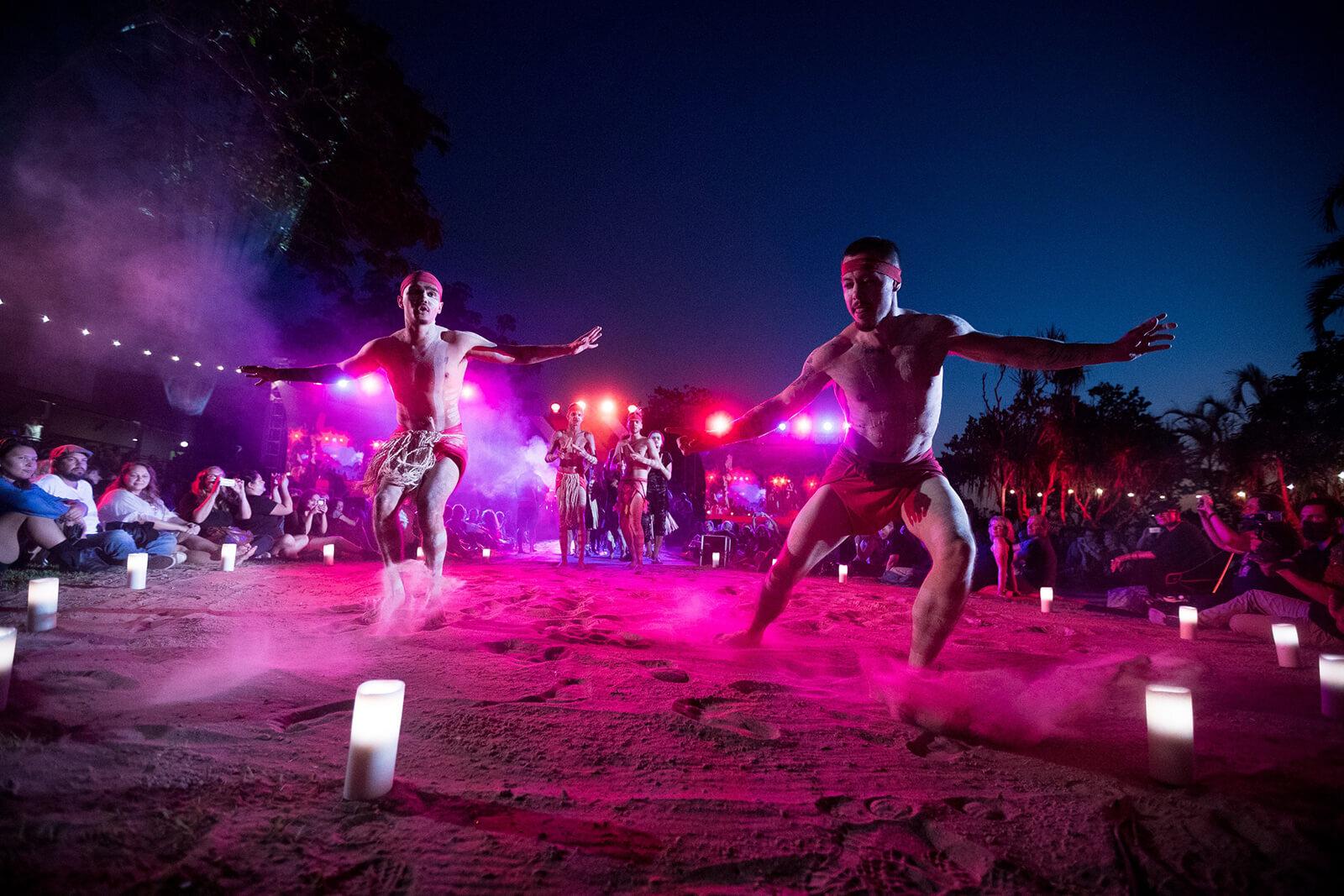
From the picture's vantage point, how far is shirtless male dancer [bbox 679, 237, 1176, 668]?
8.71 feet

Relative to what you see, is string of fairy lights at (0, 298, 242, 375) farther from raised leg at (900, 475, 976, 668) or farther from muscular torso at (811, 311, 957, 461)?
raised leg at (900, 475, 976, 668)

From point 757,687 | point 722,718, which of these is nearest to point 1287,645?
point 757,687

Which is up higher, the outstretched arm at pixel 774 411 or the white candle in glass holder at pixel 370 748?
the outstretched arm at pixel 774 411

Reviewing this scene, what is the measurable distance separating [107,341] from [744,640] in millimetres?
17264

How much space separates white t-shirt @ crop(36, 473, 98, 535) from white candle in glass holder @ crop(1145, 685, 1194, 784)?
30.0 feet

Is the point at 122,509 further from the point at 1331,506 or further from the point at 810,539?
the point at 1331,506

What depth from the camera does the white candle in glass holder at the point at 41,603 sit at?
3.29m

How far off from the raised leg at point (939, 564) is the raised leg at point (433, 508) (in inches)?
119

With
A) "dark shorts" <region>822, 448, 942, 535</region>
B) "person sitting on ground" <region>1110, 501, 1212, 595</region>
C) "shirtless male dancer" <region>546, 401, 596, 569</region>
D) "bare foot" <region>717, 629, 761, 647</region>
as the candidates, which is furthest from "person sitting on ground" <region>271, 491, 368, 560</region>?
"person sitting on ground" <region>1110, 501, 1212, 595</region>

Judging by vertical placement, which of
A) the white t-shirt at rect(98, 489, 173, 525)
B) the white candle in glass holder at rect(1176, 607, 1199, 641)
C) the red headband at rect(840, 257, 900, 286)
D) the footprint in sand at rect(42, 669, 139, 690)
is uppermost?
the red headband at rect(840, 257, 900, 286)

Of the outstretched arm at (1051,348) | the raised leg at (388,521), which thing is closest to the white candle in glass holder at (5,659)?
the raised leg at (388,521)

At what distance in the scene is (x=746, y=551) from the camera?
41.0 ft

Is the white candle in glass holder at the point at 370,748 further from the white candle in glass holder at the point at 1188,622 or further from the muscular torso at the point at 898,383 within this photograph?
the white candle in glass holder at the point at 1188,622

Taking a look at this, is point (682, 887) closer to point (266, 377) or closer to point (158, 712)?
point (158, 712)
